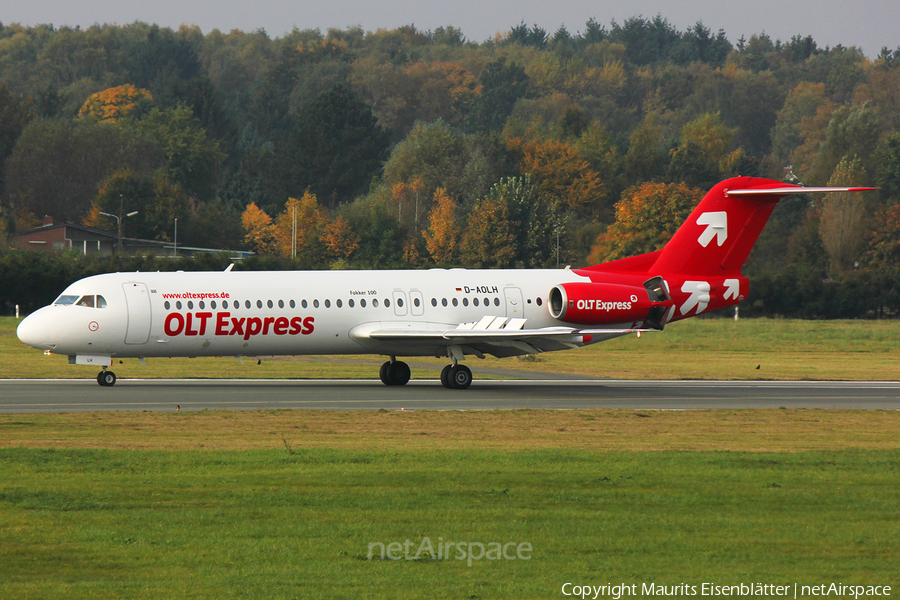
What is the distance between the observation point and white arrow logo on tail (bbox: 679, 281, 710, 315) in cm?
3288

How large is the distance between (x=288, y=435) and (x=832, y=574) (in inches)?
438

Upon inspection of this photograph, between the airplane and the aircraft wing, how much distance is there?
42 millimetres

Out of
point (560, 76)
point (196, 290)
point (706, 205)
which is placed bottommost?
point (196, 290)

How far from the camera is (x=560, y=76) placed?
6998 inches

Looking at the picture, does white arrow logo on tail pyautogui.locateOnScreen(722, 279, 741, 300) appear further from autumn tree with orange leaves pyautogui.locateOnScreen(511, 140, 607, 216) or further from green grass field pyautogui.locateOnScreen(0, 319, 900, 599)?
autumn tree with orange leaves pyautogui.locateOnScreen(511, 140, 607, 216)

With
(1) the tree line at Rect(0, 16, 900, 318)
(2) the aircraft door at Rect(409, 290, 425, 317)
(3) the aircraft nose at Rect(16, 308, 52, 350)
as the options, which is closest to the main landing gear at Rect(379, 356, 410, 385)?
(2) the aircraft door at Rect(409, 290, 425, 317)

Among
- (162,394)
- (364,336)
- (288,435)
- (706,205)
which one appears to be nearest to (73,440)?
(288,435)

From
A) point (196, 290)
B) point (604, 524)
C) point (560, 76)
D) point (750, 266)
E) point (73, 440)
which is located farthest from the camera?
point (560, 76)

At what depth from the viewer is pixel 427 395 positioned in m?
28.0

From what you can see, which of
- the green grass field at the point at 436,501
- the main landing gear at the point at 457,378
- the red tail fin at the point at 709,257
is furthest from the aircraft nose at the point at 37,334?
the red tail fin at the point at 709,257

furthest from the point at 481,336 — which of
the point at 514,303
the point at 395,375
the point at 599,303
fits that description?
the point at 599,303

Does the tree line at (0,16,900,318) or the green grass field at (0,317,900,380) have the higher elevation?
the tree line at (0,16,900,318)

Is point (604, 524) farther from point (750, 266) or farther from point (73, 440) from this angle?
point (750, 266)

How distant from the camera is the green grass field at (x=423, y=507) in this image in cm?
988
